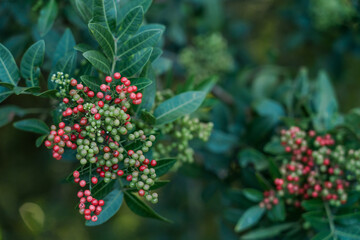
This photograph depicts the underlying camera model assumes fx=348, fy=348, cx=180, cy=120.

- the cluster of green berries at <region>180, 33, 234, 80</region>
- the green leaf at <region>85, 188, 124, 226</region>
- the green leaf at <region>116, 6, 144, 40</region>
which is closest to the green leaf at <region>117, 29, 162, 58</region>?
the green leaf at <region>116, 6, 144, 40</region>

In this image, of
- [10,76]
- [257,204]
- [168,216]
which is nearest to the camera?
[10,76]

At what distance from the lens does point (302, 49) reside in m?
3.30

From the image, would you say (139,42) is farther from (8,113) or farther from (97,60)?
(8,113)

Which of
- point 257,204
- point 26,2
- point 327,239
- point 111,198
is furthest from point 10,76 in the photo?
point 327,239

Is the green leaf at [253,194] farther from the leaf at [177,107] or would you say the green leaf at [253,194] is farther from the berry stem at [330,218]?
the leaf at [177,107]

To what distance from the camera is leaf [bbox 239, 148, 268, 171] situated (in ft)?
5.73

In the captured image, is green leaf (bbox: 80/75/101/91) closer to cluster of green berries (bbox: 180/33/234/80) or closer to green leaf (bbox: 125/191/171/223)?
green leaf (bbox: 125/191/171/223)

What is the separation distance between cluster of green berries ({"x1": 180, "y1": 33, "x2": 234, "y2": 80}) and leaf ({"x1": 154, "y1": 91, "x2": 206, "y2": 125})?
124cm

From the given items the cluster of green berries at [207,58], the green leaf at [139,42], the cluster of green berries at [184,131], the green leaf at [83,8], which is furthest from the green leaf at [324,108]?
the green leaf at [83,8]

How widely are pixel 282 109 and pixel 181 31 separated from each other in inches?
42.9

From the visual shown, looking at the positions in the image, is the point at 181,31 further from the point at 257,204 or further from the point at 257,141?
the point at 257,204

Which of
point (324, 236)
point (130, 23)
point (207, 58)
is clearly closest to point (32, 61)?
point (130, 23)

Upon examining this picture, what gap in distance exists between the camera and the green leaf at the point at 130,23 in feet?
3.91

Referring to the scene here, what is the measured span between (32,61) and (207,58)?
156 centimetres
